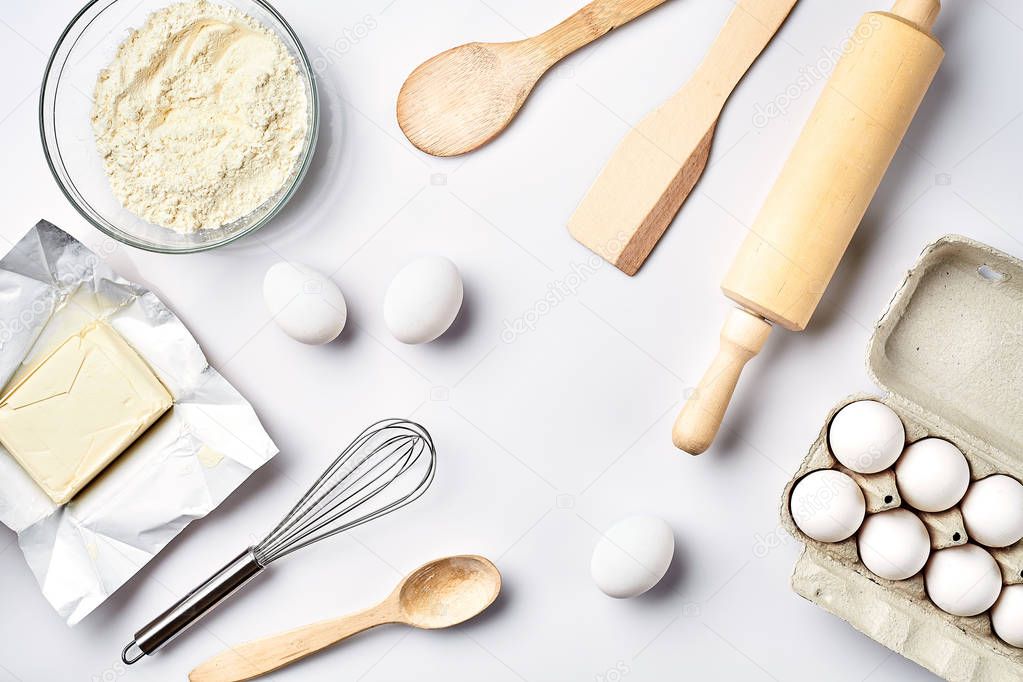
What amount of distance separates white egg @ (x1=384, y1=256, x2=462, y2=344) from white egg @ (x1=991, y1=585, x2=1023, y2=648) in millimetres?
717

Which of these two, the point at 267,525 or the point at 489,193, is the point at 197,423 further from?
Result: the point at 489,193

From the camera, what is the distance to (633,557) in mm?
938

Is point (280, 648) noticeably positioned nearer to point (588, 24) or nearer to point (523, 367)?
point (523, 367)

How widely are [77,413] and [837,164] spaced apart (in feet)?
3.13

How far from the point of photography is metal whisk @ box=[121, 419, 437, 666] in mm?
987

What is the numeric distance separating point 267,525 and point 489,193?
0.52 metres

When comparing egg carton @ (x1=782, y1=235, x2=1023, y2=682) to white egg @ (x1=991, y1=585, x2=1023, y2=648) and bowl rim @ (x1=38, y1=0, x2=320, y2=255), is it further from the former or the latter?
bowl rim @ (x1=38, y1=0, x2=320, y2=255)

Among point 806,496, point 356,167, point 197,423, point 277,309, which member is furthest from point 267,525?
point 806,496

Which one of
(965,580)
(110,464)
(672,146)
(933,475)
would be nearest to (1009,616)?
(965,580)

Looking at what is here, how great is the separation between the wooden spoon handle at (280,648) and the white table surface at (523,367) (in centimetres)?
2

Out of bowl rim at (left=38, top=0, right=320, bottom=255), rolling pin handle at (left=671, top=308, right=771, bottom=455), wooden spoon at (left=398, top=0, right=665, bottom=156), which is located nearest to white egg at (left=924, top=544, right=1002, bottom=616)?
rolling pin handle at (left=671, top=308, right=771, bottom=455)

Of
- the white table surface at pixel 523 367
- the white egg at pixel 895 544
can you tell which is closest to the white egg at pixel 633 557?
the white table surface at pixel 523 367

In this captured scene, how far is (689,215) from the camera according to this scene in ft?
3.33

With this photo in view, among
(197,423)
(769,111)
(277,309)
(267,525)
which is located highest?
(769,111)
